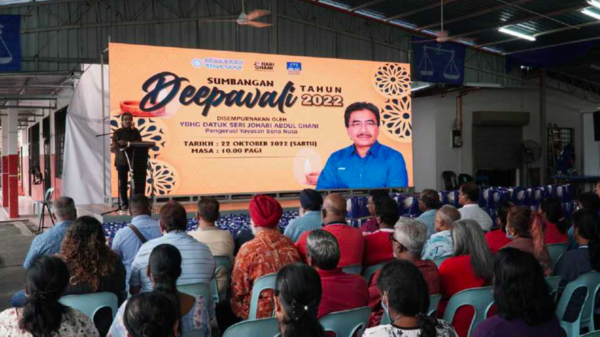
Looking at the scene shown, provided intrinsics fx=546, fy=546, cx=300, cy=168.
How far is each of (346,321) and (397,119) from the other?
10.3 m

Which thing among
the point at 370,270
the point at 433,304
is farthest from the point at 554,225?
the point at 433,304

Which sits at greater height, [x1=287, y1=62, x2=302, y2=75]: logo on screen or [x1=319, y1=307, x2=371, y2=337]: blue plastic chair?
[x1=287, y1=62, x2=302, y2=75]: logo on screen

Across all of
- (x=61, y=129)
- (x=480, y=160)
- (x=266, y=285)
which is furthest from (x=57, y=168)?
(x=266, y=285)

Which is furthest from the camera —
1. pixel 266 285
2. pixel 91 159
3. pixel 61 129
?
pixel 61 129

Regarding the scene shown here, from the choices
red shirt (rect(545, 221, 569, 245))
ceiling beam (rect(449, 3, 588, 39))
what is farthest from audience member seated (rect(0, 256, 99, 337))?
ceiling beam (rect(449, 3, 588, 39))

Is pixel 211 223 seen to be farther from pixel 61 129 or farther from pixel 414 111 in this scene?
pixel 414 111

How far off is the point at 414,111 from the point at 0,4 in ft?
38.1

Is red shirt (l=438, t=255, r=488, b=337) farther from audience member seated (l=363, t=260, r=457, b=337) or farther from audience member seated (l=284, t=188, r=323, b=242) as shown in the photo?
audience member seated (l=284, t=188, r=323, b=242)

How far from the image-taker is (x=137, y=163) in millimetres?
6852

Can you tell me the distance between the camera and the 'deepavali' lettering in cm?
973

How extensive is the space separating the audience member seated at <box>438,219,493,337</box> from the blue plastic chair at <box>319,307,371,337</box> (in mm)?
704

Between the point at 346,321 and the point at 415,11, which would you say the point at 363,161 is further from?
the point at 346,321

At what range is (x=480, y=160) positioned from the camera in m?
17.1

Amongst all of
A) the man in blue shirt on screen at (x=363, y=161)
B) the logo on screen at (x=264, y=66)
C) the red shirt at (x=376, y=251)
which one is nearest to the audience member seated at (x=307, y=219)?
the red shirt at (x=376, y=251)
